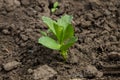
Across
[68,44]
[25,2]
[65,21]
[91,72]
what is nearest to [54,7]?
[25,2]

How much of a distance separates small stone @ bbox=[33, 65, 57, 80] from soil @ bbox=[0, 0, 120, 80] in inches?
1.5

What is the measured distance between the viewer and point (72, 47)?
2.22 meters

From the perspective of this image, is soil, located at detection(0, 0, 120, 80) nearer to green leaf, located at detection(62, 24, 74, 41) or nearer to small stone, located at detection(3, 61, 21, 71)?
small stone, located at detection(3, 61, 21, 71)

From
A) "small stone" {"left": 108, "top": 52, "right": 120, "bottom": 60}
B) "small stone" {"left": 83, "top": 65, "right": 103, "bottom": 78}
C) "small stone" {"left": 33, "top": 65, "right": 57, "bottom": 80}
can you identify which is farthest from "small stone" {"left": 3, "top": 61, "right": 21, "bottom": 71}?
"small stone" {"left": 108, "top": 52, "right": 120, "bottom": 60}

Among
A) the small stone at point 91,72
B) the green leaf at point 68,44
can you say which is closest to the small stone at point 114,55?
the small stone at point 91,72

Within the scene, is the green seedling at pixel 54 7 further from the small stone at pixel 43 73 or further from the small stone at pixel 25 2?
the small stone at pixel 43 73

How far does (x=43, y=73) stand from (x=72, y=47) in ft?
1.08

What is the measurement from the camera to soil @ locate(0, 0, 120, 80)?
81.6 inches

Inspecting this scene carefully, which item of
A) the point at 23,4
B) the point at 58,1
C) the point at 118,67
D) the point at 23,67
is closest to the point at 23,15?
the point at 23,4

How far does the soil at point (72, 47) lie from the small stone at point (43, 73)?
37mm

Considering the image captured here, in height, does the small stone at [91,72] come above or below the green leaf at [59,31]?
below

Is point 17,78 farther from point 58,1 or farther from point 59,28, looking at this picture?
point 58,1

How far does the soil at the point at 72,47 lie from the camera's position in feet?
6.80

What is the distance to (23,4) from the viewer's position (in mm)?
2676
